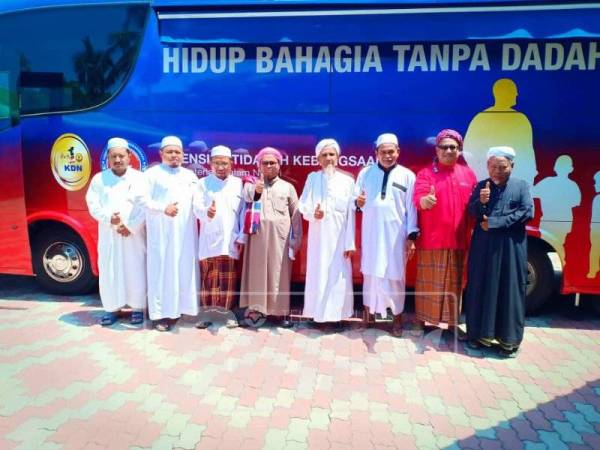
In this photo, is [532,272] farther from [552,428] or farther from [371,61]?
[371,61]

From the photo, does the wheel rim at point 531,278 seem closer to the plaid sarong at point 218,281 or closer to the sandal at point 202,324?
the plaid sarong at point 218,281

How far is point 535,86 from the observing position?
3.87 m

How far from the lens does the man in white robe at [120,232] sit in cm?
393

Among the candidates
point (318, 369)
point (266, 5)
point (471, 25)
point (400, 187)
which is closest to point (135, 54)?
point (266, 5)

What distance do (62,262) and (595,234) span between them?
5.28 meters

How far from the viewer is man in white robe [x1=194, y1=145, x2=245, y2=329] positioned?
153 inches

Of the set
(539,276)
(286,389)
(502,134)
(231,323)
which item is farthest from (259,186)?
(539,276)

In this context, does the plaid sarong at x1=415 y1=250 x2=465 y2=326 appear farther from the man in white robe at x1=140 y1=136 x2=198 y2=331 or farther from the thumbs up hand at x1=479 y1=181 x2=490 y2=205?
the man in white robe at x1=140 y1=136 x2=198 y2=331

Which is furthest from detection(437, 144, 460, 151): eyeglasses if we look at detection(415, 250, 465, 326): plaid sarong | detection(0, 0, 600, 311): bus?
detection(415, 250, 465, 326): plaid sarong

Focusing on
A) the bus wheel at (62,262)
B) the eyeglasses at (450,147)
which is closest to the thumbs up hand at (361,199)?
the eyeglasses at (450,147)

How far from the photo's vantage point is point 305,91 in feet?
13.4

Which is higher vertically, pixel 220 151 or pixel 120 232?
pixel 220 151

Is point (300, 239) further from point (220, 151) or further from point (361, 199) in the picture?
point (220, 151)

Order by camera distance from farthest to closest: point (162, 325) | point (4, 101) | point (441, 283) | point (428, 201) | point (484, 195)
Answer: point (4, 101)
point (162, 325)
point (441, 283)
point (428, 201)
point (484, 195)
